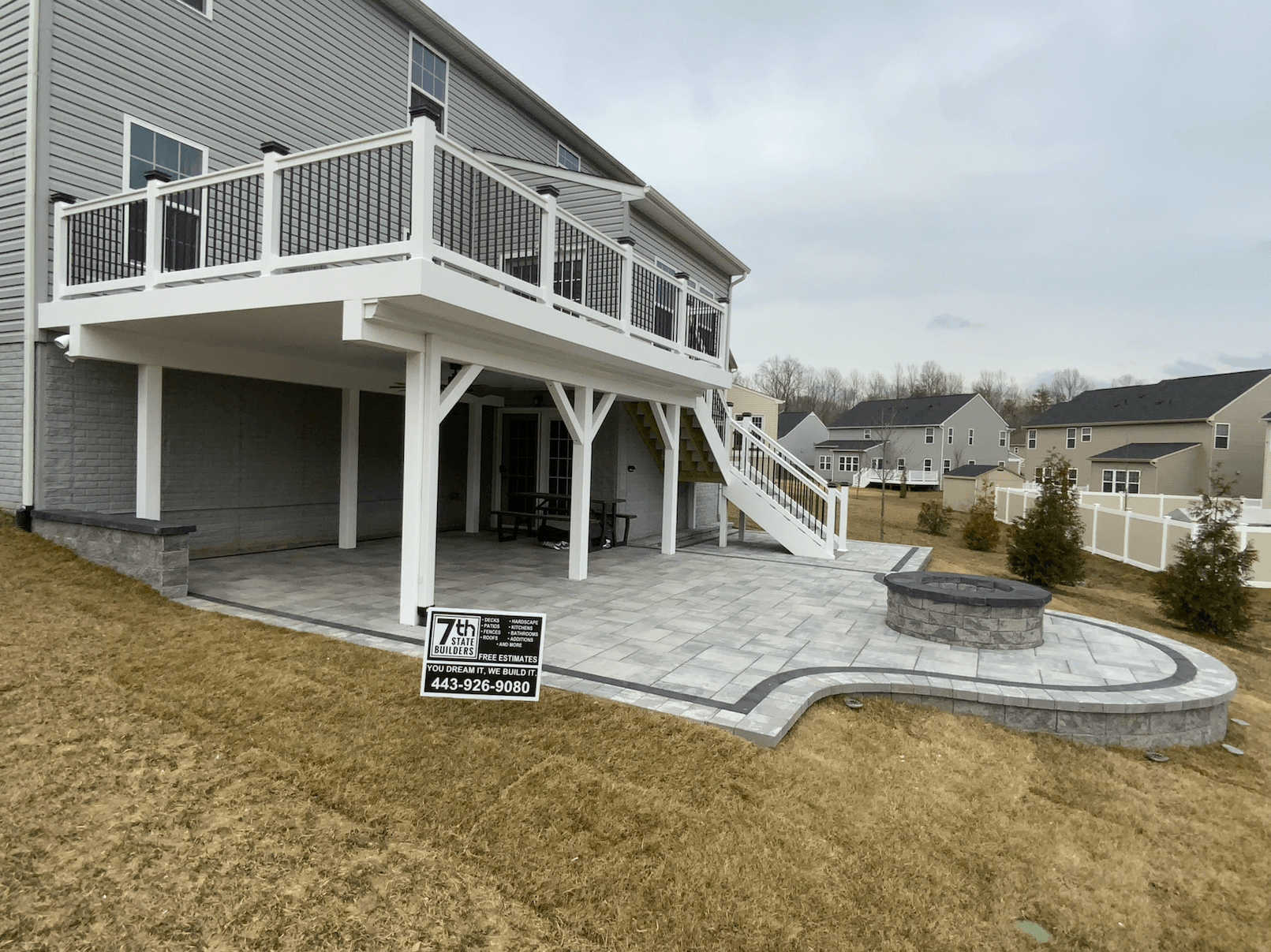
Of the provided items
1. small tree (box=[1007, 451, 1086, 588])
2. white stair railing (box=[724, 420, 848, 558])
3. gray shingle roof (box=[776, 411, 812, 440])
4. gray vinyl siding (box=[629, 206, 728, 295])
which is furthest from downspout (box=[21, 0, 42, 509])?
gray shingle roof (box=[776, 411, 812, 440])

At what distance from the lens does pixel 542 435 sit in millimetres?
12531

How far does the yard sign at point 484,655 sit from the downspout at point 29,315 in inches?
234

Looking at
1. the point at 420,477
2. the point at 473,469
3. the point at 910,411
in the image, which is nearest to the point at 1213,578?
the point at 420,477

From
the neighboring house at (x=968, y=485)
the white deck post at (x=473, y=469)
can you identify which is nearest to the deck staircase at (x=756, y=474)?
the white deck post at (x=473, y=469)

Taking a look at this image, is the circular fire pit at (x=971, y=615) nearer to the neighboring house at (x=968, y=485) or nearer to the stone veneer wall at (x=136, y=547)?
the stone veneer wall at (x=136, y=547)

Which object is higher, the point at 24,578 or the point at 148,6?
the point at 148,6

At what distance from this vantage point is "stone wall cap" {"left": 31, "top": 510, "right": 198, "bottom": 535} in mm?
6238

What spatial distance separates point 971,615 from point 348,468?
8182mm

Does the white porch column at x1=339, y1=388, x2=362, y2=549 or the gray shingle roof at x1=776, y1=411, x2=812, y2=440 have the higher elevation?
the gray shingle roof at x1=776, y1=411, x2=812, y2=440

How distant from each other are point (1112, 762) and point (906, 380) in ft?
217

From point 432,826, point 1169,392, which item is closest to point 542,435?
point 432,826

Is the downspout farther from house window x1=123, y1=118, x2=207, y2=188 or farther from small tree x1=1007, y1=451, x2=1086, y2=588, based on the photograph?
small tree x1=1007, y1=451, x2=1086, y2=588

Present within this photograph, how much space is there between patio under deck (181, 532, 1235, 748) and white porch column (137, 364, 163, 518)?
3.22 feet

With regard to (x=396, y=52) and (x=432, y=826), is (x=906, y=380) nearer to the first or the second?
(x=396, y=52)
